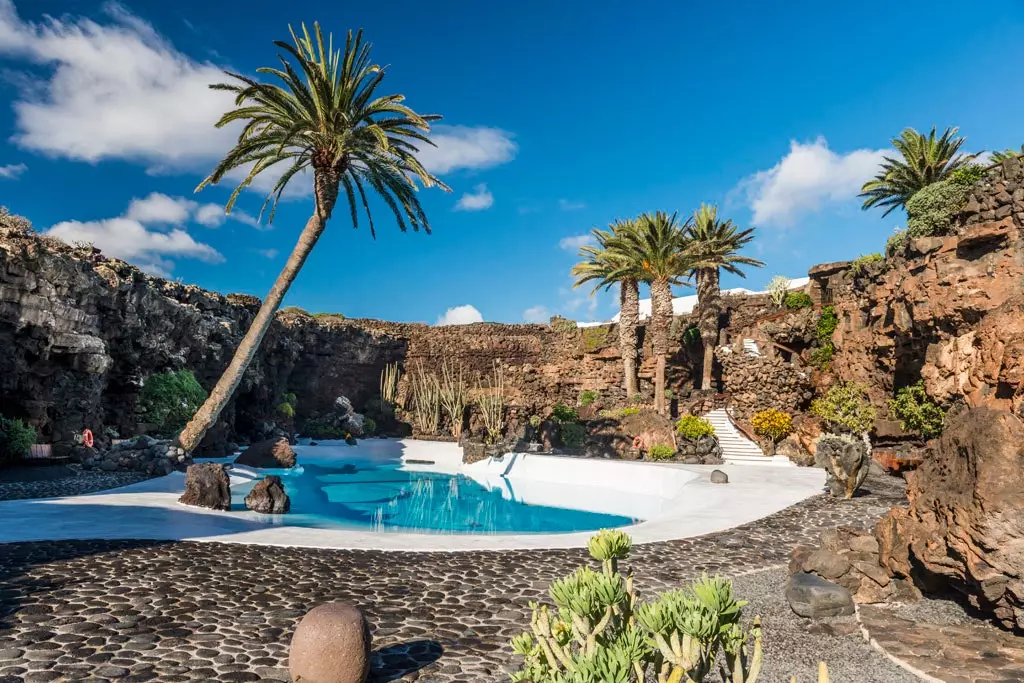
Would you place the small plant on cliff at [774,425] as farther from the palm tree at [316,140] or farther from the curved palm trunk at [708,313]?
the palm tree at [316,140]

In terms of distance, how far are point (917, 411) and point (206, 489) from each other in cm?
1642

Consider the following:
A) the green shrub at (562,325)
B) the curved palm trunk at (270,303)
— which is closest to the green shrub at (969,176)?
the curved palm trunk at (270,303)

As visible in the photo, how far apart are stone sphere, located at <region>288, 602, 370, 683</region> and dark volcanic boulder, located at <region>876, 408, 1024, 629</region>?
506 cm

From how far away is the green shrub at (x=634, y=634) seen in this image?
94.5 inches

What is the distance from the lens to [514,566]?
7316 mm

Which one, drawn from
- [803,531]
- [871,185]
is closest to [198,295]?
[803,531]

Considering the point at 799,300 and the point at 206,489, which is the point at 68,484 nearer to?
the point at 206,489

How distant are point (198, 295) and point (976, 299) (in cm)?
2398

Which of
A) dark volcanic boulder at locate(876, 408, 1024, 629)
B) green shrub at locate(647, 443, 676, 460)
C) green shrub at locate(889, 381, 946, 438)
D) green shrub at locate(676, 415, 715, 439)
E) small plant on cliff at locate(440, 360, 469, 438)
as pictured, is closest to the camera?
dark volcanic boulder at locate(876, 408, 1024, 629)

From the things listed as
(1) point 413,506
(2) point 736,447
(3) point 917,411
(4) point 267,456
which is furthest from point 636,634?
(2) point 736,447

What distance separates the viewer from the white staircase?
19391mm

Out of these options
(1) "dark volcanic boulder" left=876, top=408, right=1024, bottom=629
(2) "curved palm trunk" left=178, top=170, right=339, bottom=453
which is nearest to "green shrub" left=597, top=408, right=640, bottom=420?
(2) "curved palm trunk" left=178, top=170, right=339, bottom=453

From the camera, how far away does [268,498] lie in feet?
38.4

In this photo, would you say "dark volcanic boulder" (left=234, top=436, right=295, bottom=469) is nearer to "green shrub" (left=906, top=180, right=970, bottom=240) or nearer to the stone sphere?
the stone sphere
